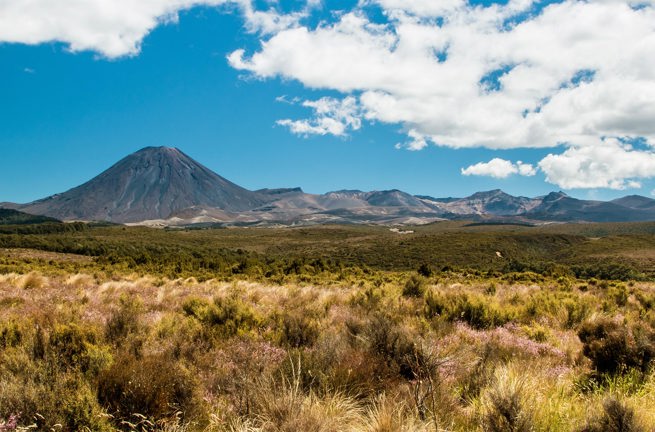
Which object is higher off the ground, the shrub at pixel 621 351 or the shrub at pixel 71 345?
the shrub at pixel 71 345

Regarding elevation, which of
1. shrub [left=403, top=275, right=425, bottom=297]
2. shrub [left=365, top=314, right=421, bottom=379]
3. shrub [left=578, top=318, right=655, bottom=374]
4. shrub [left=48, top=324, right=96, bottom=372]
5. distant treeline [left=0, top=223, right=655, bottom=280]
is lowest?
distant treeline [left=0, top=223, right=655, bottom=280]

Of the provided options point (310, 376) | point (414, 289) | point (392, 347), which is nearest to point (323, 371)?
point (310, 376)

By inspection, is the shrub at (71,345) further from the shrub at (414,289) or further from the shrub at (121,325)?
the shrub at (414,289)

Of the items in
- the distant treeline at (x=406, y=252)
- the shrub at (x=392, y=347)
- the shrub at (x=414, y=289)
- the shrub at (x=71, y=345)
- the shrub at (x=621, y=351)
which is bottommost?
the distant treeline at (x=406, y=252)

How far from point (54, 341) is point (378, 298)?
8513 millimetres

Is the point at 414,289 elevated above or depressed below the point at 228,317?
below

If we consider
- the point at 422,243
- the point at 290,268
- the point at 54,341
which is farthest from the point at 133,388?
the point at 422,243

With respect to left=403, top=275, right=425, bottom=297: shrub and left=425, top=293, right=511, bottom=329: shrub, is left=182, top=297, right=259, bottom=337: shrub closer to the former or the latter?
left=425, top=293, right=511, bottom=329: shrub

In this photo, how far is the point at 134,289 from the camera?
15.3m

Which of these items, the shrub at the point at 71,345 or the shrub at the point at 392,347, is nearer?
the shrub at the point at 71,345

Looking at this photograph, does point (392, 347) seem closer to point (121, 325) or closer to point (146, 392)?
point (146, 392)

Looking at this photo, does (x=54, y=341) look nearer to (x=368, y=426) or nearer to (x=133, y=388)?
(x=133, y=388)

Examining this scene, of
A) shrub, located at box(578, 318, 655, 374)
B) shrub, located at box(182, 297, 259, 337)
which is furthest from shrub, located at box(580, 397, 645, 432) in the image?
shrub, located at box(182, 297, 259, 337)

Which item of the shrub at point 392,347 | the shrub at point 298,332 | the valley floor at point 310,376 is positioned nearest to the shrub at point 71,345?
the valley floor at point 310,376
